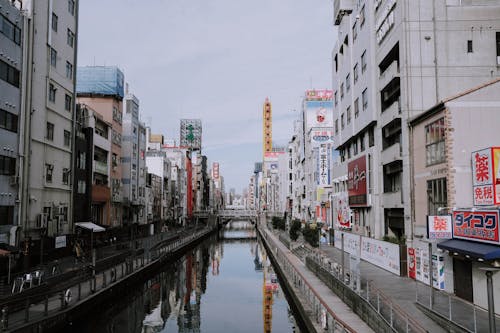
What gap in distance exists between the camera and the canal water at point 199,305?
26375mm

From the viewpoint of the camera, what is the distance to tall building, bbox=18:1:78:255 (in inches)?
1289

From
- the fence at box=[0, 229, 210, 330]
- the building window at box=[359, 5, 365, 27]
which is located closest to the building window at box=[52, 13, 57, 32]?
the fence at box=[0, 229, 210, 330]

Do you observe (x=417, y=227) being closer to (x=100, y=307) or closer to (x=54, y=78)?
(x=100, y=307)

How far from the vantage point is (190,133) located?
589ft

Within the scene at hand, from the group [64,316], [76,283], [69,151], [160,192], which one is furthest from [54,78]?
[160,192]

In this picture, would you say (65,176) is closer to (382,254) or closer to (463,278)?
(382,254)

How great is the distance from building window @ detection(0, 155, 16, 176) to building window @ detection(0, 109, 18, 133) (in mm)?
2048

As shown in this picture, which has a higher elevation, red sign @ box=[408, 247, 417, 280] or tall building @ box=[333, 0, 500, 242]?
tall building @ box=[333, 0, 500, 242]

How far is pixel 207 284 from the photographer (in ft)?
144

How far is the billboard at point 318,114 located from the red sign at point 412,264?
5633 cm

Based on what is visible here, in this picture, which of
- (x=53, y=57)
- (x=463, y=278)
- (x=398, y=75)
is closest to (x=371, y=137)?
(x=398, y=75)

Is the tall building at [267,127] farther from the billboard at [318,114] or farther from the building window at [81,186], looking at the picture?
the building window at [81,186]

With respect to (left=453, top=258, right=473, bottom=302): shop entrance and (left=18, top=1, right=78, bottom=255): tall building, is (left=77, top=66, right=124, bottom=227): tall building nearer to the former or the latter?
(left=18, top=1, right=78, bottom=255): tall building

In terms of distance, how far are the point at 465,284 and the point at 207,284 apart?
94.5 feet
